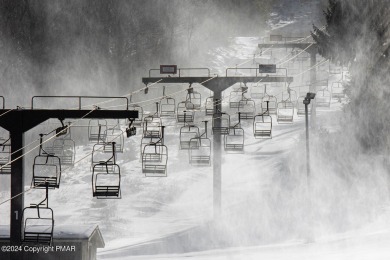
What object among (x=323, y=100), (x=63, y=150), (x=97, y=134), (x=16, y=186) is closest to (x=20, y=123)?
(x=16, y=186)

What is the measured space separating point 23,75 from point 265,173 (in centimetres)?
2599

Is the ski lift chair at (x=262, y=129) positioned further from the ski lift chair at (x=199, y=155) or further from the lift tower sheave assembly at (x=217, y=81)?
the ski lift chair at (x=199, y=155)

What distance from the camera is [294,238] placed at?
2886 cm

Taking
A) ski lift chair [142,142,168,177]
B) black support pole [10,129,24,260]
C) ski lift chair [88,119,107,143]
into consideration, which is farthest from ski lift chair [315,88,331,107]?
black support pole [10,129,24,260]

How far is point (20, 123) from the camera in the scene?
1670cm

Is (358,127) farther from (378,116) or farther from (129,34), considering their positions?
(129,34)

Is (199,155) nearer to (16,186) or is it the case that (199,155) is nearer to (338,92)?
(16,186)

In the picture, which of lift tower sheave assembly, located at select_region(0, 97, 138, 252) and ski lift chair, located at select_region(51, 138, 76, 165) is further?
ski lift chair, located at select_region(51, 138, 76, 165)

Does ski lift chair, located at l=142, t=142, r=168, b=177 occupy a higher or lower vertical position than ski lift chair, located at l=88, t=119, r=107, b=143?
lower

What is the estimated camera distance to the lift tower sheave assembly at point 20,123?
16250 mm

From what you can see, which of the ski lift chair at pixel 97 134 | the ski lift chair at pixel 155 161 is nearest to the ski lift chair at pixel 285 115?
the ski lift chair at pixel 155 161

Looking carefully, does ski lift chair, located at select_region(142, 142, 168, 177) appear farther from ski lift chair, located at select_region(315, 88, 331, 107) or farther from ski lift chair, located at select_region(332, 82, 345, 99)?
ski lift chair, located at select_region(332, 82, 345, 99)

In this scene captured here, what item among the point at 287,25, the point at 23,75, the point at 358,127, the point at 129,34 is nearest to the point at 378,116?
the point at 358,127

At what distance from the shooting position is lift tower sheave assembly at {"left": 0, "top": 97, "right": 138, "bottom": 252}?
53.3 feet
